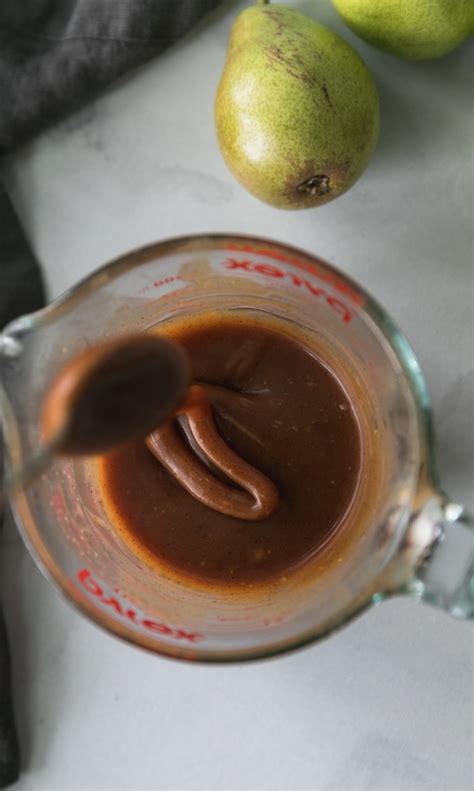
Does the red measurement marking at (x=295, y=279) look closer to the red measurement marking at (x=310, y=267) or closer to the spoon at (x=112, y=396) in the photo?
the red measurement marking at (x=310, y=267)

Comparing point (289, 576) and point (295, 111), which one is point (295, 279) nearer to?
point (295, 111)

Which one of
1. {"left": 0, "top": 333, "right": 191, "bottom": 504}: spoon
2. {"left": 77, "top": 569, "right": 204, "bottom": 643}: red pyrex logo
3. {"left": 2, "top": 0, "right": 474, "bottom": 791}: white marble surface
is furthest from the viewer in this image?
{"left": 2, "top": 0, "right": 474, "bottom": 791}: white marble surface

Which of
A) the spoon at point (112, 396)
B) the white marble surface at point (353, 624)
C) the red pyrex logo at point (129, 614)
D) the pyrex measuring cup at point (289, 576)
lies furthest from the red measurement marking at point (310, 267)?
the red pyrex logo at point (129, 614)

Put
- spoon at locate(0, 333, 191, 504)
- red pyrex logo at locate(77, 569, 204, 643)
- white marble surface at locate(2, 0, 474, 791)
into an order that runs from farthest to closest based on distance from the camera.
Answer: white marble surface at locate(2, 0, 474, 791) → red pyrex logo at locate(77, 569, 204, 643) → spoon at locate(0, 333, 191, 504)

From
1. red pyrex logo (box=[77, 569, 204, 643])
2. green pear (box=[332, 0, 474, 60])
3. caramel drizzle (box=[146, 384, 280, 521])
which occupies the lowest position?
red pyrex logo (box=[77, 569, 204, 643])

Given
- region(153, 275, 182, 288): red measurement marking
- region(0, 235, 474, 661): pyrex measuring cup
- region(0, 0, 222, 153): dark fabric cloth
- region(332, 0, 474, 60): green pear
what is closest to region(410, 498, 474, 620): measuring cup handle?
region(0, 235, 474, 661): pyrex measuring cup

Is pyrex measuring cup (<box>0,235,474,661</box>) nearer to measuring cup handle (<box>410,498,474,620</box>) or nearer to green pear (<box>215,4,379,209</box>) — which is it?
measuring cup handle (<box>410,498,474,620</box>)

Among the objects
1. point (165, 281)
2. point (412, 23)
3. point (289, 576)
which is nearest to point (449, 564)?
point (289, 576)

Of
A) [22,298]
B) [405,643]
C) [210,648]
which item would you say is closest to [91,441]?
[210,648]
